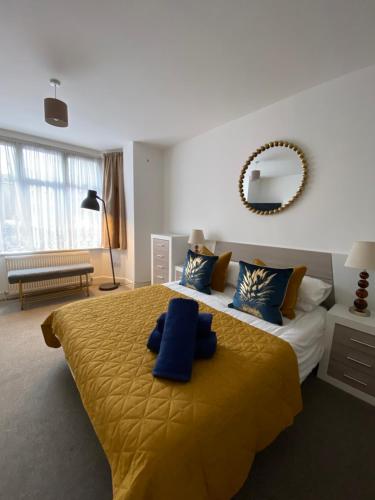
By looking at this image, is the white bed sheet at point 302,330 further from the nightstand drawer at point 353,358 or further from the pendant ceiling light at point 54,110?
the pendant ceiling light at point 54,110

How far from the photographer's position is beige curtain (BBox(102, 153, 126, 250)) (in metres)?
3.72

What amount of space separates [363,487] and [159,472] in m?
1.13

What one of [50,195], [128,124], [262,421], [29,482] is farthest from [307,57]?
[50,195]

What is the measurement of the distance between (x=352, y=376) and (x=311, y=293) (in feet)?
2.08

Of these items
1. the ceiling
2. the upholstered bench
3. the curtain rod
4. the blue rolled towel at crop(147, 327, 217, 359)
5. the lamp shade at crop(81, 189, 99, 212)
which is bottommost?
the upholstered bench

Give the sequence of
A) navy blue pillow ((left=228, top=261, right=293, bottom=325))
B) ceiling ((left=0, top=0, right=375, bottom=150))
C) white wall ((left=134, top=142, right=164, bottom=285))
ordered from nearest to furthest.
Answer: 1. ceiling ((left=0, top=0, right=375, bottom=150))
2. navy blue pillow ((left=228, top=261, right=293, bottom=325))
3. white wall ((left=134, top=142, right=164, bottom=285))

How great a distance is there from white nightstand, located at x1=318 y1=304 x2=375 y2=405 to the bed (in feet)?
0.55

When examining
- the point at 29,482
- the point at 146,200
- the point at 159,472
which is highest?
the point at 146,200

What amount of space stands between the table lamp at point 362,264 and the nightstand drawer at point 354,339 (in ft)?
0.58

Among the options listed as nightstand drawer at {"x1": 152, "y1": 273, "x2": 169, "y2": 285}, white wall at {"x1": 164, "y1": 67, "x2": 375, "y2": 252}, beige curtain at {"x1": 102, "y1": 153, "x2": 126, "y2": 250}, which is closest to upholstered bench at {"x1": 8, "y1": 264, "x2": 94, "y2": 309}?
beige curtain at {"x1": 102, "y1": 153, "x2": 126, "y2": 250}

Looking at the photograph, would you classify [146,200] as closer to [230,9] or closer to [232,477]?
[230,9]

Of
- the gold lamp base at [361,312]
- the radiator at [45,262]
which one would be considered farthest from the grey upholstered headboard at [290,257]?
the radiator at [45,262]

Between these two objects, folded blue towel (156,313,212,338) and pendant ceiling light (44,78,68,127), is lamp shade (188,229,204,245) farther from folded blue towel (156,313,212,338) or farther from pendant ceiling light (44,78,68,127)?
pendant ceiling light (44,78,68,127)

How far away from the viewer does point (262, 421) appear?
995 millimetres
